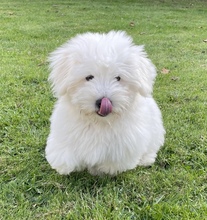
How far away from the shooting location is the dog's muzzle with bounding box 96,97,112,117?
2.09m

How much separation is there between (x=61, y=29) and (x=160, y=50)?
271cm

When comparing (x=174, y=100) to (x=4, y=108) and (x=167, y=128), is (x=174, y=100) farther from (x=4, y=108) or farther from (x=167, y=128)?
(x=4, y=108)

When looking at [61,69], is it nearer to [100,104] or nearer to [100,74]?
[100,74]

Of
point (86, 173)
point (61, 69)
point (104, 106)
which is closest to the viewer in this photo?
point (104, 106)

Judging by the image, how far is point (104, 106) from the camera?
2.08m

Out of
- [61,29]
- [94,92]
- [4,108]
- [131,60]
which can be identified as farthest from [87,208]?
[61,29]

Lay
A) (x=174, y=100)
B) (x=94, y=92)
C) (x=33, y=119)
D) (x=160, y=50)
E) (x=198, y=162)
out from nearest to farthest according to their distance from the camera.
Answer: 1. (x=94, y=92)
2. (x=198, y=162)
3. (x=33, y=119)
4. (x=174, y=100)
5. (x=160, y=50)

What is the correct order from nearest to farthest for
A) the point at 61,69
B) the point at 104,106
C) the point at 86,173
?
A: 1. the point at 104,106
2. the point at 61,69
3. the point at 86,173

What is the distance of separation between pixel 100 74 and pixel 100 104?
0.66 feet

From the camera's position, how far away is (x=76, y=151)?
2473 millimetres

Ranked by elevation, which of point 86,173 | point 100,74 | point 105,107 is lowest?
point 86,173

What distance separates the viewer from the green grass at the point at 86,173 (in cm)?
237

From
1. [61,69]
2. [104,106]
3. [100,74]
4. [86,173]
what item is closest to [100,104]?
[104,106]

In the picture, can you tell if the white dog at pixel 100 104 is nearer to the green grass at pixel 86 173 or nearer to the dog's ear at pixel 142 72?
the dog's ear at pixel 142 72
